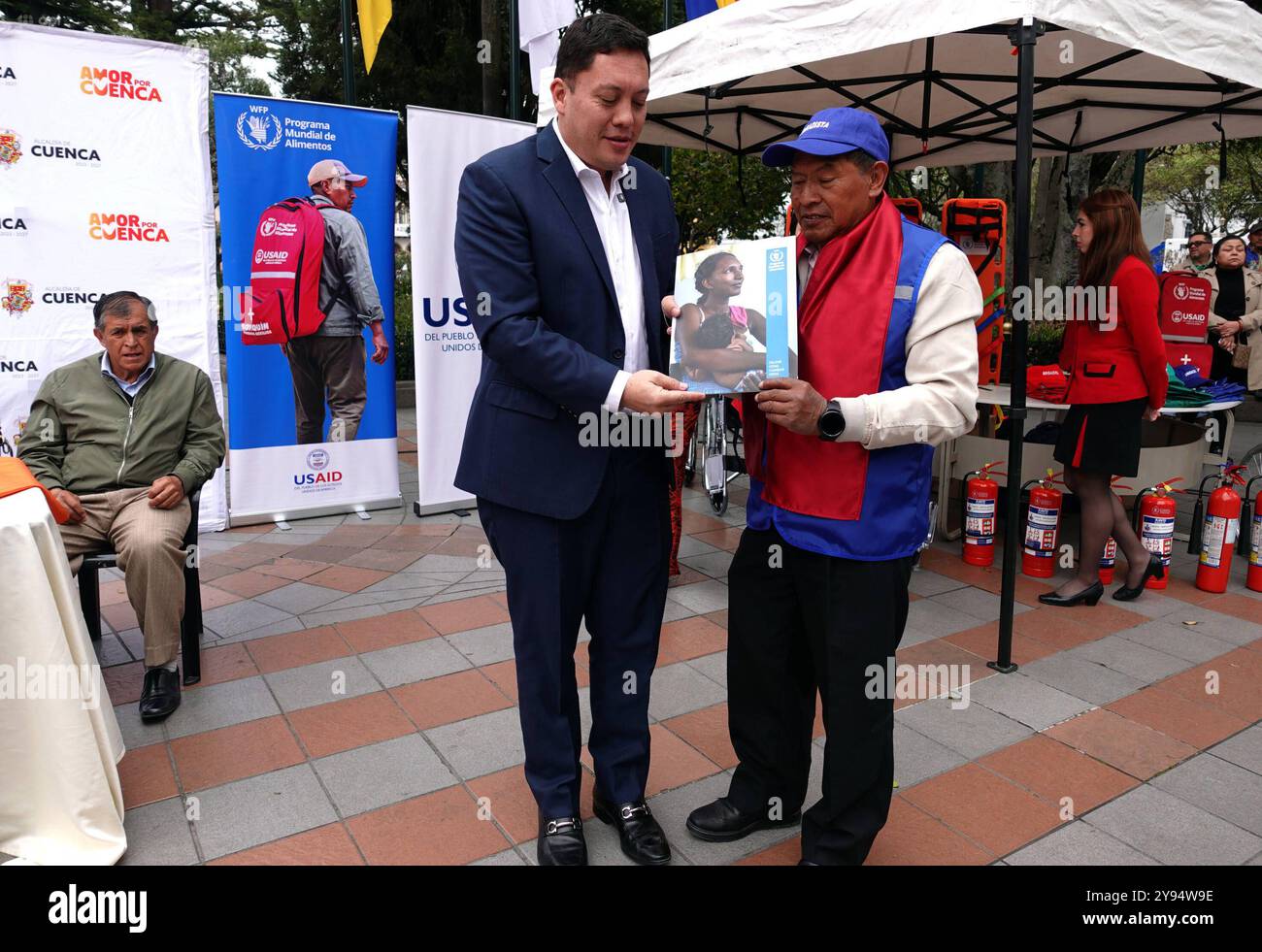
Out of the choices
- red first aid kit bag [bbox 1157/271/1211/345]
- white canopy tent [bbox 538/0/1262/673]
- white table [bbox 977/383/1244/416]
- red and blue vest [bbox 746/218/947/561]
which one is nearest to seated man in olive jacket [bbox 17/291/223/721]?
white canopy tent [bbox 538/0/1262/673]

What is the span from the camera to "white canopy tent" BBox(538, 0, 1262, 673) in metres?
3.36

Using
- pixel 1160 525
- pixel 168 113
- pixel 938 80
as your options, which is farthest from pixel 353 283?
pixel 1160 525

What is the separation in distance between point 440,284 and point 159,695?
130 inches

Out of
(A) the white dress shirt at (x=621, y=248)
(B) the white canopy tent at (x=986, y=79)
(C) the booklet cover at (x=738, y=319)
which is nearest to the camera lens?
(C) the booklet cover at (x=738, y=319)

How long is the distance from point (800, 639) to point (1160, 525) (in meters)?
3.16

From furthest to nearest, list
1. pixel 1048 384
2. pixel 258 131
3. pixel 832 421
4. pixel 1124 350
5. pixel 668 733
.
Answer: pixel 258 131 → pixel 1048 384 → pixel 1124 350 → pixel 668 733 → pixel 832 421

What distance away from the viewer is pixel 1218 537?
15.1 ft

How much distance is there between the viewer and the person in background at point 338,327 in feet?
18.7

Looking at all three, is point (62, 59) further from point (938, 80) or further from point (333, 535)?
point (938, 80)

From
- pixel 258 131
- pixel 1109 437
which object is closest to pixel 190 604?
pixel 258 131

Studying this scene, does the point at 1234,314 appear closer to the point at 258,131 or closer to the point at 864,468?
the point at 864,468

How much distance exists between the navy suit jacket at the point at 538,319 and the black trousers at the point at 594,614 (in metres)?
0.10

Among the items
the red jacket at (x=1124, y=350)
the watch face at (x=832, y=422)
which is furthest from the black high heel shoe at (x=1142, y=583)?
the watch face at (x=832, y=422)

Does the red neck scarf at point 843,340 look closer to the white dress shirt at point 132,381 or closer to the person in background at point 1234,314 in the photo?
the white dress shirt at point 132,381
